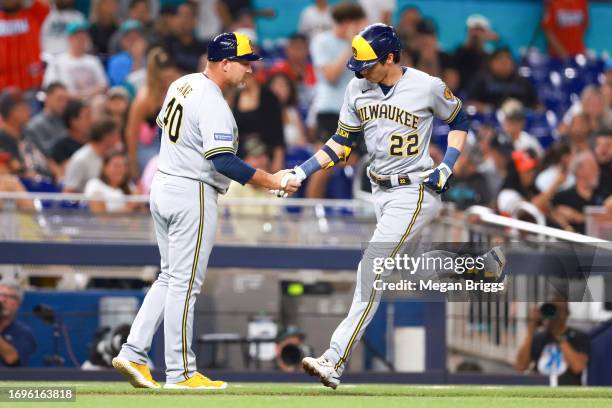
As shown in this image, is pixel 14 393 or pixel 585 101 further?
pixel 585 101

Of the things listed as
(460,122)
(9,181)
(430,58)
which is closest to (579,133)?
(430,58)

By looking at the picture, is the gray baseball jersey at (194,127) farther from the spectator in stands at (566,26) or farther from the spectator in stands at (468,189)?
the spectator in stands at (566,26)

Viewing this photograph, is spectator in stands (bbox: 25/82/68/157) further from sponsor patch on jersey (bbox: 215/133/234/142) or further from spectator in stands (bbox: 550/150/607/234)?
sponsor patch on jersey (bbox: 215/133/234/142)

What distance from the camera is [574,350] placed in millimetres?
10422

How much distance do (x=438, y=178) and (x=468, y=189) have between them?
18.9 feet

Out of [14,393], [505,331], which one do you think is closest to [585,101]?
[505,331]

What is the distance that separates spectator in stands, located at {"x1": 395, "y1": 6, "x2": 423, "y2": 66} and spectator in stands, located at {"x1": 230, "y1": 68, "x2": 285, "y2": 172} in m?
→ 2.90

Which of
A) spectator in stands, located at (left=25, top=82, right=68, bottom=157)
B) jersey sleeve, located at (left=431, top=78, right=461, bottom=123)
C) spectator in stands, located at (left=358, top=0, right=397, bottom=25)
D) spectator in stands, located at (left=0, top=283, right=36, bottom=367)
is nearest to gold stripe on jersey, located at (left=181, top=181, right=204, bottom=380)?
jersey sleeve, located at (left=431, top=78, right=461, bottom=123)

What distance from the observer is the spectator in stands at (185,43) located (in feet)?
48.1

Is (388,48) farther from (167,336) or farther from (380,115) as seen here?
(167,336)

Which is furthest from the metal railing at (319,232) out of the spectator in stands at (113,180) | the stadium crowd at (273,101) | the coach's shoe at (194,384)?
the coach's shoe at (194,384)

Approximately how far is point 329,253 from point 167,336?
3760 mm

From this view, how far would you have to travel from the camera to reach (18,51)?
1422 cm

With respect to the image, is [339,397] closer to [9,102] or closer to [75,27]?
[9,102]
